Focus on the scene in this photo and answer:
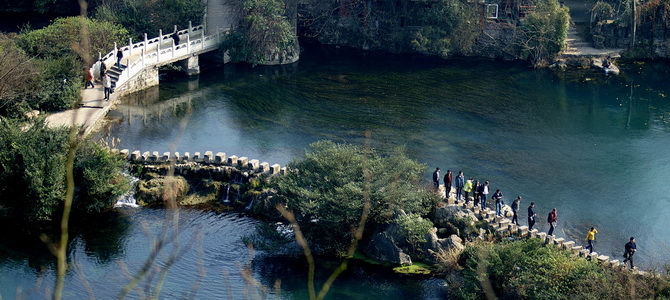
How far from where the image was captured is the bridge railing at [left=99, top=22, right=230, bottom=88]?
190ft

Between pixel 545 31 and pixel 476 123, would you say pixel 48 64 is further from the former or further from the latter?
pixel 545 31

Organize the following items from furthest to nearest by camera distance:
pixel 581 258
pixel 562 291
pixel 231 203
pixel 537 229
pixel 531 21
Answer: pixel 531 21 → pixel 231 203 → pixel 537 229 → pixel 581 258 → pixel 562 291

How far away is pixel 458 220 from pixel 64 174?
18.4 meters

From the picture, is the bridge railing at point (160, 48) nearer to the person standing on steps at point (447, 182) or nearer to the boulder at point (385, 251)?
the person standing on steps at point (447, 182)

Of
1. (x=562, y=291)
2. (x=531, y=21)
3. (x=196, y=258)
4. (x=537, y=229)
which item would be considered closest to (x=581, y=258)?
(x=562, y=291)

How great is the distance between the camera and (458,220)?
3809cm

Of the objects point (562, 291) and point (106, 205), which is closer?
point (562, 291)

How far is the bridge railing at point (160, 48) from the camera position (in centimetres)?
5781

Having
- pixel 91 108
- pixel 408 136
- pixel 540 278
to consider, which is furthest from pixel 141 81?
pixel 540 278

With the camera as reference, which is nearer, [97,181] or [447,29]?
[97,181]

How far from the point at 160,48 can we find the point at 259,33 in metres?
7.42

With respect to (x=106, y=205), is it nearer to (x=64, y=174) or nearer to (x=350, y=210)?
(x=64, y=174)

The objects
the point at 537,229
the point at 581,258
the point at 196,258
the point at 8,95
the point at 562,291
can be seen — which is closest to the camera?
the point at 562,291

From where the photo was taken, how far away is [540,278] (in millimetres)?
31500
